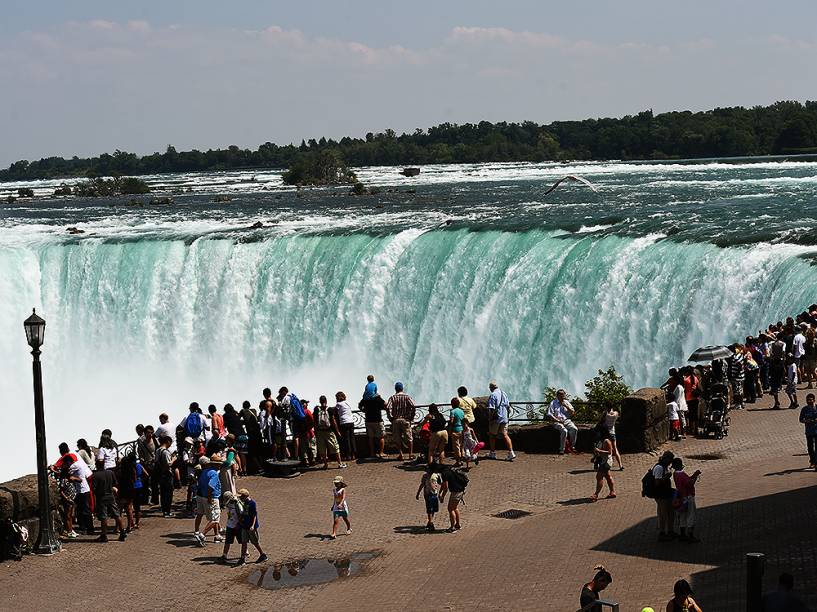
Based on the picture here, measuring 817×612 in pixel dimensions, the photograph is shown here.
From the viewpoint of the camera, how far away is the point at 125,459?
1622 cm

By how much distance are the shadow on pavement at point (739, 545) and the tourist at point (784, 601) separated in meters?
1.48

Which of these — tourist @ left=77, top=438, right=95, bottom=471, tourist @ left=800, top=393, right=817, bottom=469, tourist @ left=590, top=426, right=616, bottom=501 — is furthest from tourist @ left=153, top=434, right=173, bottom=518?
tourist @ left=800, top=393, right=817, bottom=469

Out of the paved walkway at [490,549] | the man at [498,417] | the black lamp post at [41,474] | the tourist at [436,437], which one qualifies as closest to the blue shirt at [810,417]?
the paved walkway at [490,549]

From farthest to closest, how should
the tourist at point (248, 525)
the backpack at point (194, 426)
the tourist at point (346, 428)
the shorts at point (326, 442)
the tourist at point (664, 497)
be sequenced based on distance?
1. the tourist at point (346, 428)
2. the shorts at point (326, 442)
3. the backpack at point (194, 426)
4. the tourist at point (248, 525)
5. the tourist at point (664, 497)

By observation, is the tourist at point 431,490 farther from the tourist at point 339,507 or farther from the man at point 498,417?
the man at point 498,417

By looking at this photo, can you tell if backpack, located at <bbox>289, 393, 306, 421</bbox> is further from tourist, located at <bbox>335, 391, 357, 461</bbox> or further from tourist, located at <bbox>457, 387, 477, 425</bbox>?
tourist, located at <bbox>457, 387, 477, 425</bbox>

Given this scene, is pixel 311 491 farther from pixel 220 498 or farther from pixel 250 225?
pixel 250 225

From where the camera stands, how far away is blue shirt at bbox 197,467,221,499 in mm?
15680

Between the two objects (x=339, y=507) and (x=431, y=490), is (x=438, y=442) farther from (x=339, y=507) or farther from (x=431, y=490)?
(x=339, y=507)

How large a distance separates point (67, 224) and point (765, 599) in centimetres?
4997

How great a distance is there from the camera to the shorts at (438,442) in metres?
17.7

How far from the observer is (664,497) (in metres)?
13.9

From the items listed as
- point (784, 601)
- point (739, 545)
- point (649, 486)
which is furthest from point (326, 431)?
point (784, 601)

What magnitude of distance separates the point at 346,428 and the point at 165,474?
341cm
